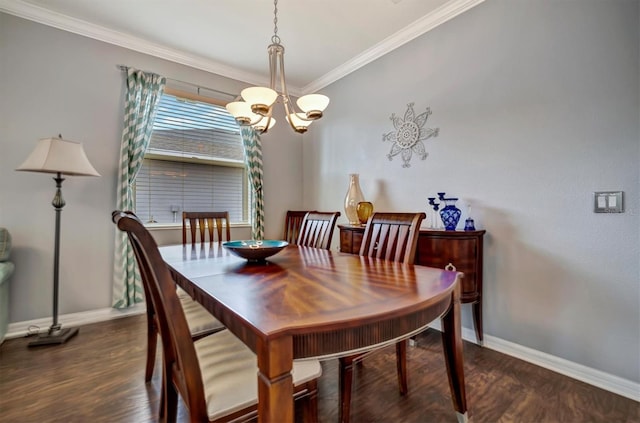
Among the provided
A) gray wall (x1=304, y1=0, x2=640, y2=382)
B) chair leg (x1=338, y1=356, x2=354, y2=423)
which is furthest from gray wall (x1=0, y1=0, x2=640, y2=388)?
chair leg (x1=338, y1=356, x2=354, y2=423)

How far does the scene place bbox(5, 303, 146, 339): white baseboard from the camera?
2.34 m

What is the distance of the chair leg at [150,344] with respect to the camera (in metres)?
1.63

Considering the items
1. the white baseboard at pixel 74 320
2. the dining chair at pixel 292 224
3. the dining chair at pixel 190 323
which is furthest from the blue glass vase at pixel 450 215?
the white baseboard at pixel 74 320

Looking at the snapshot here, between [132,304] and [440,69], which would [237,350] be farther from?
[440,69]

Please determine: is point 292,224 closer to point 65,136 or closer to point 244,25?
point 244,25

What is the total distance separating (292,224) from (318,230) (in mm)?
1573

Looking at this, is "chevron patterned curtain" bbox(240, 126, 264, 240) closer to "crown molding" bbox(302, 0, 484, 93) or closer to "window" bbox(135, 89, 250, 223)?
"window" bbox(135, 89, 250, 223)

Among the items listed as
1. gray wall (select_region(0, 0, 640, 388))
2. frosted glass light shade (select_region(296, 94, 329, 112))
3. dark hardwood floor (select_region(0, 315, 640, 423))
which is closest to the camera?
dark hardwood floor (select_region(0, 315, 640, 423))

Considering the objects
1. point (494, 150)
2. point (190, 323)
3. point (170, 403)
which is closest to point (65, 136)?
point (190, 323)

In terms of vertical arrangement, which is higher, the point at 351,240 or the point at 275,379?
the point at 351,240

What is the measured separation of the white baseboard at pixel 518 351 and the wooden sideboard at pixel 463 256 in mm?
154

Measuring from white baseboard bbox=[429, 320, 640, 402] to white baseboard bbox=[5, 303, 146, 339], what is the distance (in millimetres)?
3115

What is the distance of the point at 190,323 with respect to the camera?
148 cm

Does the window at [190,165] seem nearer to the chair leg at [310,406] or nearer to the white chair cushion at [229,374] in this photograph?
the white chair cushion at [229,374]
